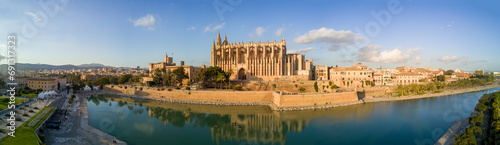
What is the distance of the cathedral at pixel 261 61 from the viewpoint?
3656 centimetres

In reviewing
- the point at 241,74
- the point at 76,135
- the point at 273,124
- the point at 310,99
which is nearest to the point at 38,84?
the point at 76,135

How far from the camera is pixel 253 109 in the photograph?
22266 mm

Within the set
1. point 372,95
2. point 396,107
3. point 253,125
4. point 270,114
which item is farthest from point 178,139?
point 372,95

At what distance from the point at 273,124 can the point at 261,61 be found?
20.6 m

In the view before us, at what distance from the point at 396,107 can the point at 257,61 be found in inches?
828

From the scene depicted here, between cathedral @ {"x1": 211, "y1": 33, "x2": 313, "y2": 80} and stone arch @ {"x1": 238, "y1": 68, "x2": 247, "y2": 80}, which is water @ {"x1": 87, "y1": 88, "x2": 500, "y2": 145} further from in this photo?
stone arch @ {"x1": 238, "y1": 68, "x2": 247, "y2": 80}

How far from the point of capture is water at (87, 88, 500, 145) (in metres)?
14.0

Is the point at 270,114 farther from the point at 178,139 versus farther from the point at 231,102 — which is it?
the point at 178,139

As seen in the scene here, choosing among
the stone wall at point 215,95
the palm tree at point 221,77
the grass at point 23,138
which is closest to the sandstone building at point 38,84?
the stone wall at point 215,95

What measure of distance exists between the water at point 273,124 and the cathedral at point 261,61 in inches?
555

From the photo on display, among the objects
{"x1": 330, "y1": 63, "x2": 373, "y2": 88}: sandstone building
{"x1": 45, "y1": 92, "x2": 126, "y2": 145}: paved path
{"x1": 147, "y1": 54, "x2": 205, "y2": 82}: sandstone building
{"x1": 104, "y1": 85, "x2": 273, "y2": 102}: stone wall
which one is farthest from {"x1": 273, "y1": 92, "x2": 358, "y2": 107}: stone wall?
{"x1": 147, "y1": 54, "x2": 205, "y2": 82}: sandstone building

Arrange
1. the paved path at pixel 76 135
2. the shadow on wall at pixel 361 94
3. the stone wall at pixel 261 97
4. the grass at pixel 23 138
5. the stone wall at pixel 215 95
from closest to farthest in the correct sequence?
the grass at pixel 23 138 < the paved path at pixel 76 135 < the stone wall at pixel 261 97 < the stone wall at pixel 215 95 < the shadow on wall at pixel 361 94

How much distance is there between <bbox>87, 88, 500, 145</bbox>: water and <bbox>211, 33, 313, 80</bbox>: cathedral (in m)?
14.1

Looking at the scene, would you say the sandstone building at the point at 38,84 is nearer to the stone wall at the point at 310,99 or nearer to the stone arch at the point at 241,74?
the stone arch at the point at 241,74
